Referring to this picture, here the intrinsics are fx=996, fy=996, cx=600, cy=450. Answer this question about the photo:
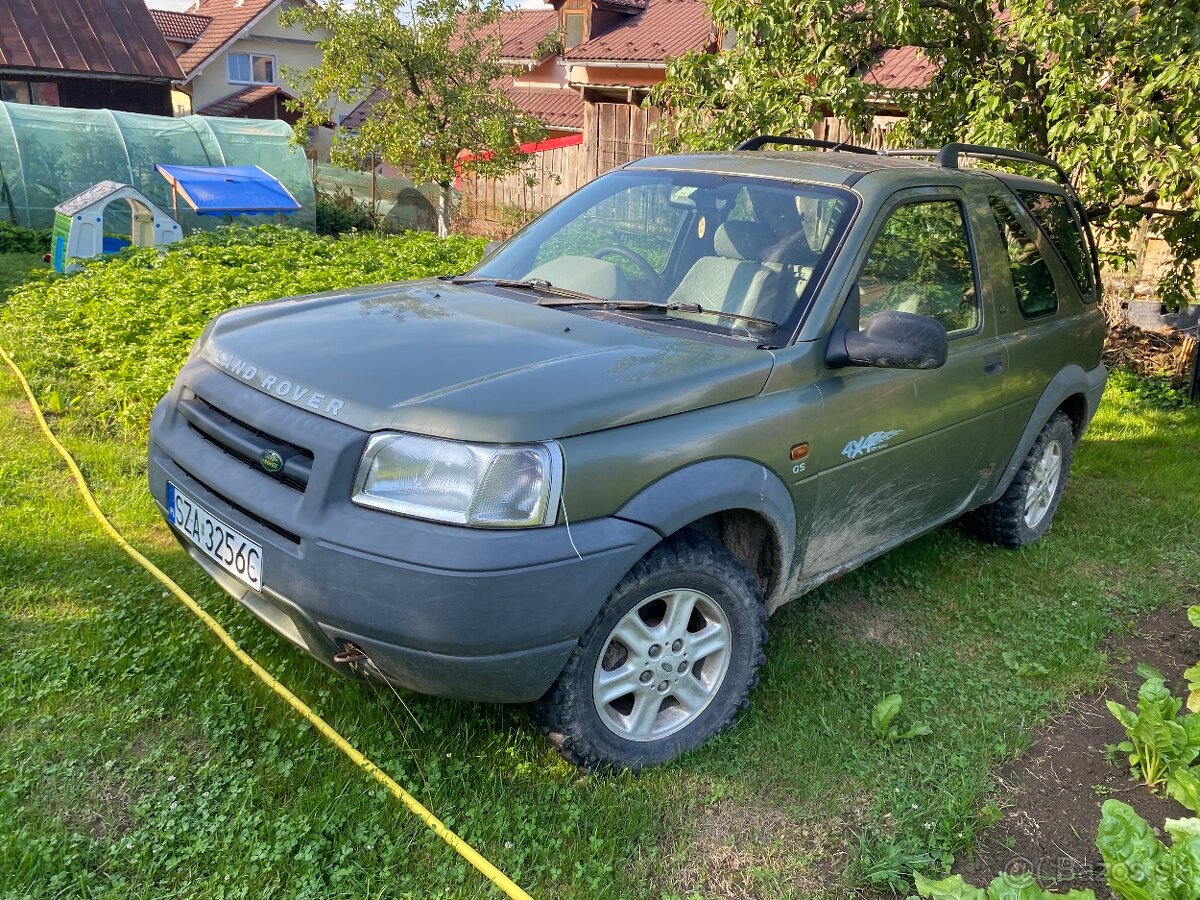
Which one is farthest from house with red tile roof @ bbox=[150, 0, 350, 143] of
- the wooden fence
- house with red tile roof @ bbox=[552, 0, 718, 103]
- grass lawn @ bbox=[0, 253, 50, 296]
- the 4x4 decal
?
the 4x4 decal

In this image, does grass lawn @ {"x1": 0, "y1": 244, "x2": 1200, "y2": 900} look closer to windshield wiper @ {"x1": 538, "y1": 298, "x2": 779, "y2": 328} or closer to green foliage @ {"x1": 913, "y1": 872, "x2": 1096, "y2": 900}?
green foliage @ {"x1": 913, "y1": 872, "x2": 1096, "y2": 900}

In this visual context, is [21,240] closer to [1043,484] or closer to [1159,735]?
[1043,484]

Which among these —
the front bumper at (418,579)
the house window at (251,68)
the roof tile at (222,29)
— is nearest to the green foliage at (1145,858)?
the front bumper at (418,579)

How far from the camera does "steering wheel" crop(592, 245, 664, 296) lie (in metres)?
3.65

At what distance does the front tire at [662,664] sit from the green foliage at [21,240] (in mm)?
14622

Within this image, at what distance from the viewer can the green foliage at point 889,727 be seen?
11.2 ft

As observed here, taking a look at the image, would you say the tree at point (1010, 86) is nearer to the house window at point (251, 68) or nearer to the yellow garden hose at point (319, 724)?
the yellow garden hose at point (319, 724)

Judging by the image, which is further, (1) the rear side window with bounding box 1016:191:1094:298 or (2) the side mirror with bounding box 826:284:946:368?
(1) the rear side window with bounding box 1016:191:1094:298

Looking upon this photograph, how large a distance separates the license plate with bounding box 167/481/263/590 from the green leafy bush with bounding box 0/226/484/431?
2.57 m

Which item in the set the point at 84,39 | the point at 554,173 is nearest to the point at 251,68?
the point at 84,39

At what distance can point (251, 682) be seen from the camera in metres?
3.33

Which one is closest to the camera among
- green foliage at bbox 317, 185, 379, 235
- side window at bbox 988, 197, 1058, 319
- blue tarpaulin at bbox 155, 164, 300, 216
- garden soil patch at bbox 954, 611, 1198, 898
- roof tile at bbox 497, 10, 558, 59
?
garden soil patch at bbox 954, 611, 1198, 898

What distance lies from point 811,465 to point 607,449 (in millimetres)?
908

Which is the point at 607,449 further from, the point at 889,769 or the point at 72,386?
the point at 72,386
